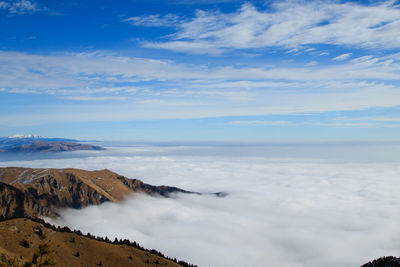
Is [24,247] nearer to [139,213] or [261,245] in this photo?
[261,245]

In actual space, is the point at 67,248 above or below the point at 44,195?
below

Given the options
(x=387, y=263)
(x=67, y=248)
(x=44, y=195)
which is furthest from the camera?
(x=44, y=195)

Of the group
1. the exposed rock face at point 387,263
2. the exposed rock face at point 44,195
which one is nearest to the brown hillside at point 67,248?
the exposed rock face at point 387,263

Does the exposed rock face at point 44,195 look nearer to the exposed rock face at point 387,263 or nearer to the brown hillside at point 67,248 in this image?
the brown hillside at point 67,248

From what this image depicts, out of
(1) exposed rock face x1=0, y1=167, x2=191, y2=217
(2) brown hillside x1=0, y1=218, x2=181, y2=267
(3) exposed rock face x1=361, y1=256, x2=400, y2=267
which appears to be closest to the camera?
(3) exposed rock face x1=361, y1=256, x2=400, y2=267

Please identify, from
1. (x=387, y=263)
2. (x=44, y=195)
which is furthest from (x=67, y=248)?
(x=44, y=195)

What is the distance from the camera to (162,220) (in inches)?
7082

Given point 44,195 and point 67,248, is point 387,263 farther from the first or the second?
point 44,195

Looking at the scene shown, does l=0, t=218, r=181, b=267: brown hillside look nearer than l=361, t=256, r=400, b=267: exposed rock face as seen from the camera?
No

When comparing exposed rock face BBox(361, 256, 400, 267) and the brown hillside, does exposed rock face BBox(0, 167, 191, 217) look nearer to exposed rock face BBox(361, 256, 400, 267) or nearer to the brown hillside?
the brown hillside

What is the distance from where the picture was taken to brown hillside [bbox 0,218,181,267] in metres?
50.9

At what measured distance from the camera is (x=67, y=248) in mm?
56625

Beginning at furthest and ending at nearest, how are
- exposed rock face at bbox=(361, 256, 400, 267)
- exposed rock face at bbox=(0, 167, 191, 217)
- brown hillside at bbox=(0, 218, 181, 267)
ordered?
exposed rock face at bbox=(0, 167, 191, 217) < brown hillside at bbox=(0, 218, 181, 267) < exposed rock face at bbox=(361, 256, 400, 267)

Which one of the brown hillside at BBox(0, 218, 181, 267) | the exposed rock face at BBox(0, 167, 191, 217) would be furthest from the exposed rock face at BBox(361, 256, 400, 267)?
the exposed rock face at BBox(0, 167, 191, 217)
